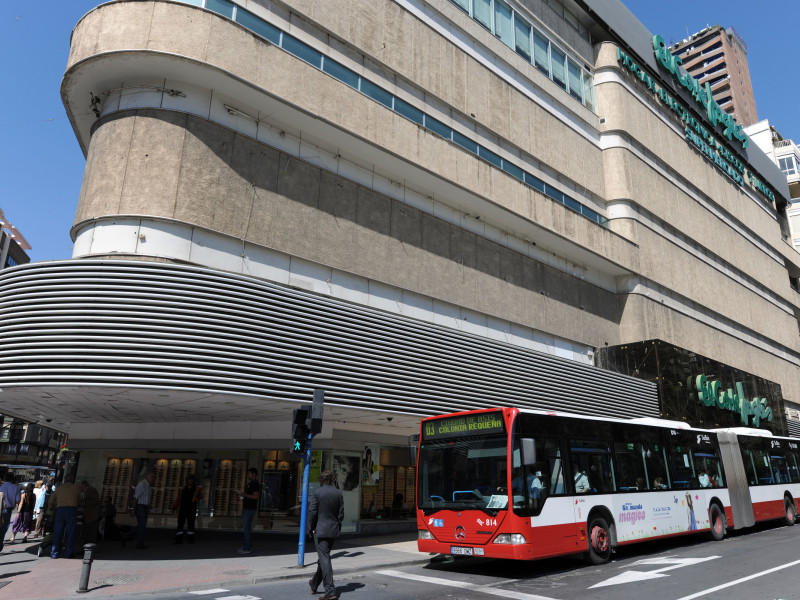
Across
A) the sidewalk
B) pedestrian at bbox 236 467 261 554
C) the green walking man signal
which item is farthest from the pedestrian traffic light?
pedestrian at bbox 236 467 261 554

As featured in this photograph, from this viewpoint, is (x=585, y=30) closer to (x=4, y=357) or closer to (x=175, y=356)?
(x=175, y=356)

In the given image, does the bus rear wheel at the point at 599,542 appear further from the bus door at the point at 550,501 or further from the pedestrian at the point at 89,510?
the pedestrian at the point at 89,510

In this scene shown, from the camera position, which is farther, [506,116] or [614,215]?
[614,215]

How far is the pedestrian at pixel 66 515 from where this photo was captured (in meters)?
12.1

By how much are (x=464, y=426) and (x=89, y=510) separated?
28.4 ft

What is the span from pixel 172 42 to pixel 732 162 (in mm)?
39093

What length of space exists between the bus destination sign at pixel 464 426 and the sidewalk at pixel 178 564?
284 centimetres

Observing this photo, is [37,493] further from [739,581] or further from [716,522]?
[716,522]

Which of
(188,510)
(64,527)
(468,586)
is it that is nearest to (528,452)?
(468,586)

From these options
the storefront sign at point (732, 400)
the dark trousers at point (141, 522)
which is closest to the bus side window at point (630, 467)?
the dark trousers at point (141, 522)

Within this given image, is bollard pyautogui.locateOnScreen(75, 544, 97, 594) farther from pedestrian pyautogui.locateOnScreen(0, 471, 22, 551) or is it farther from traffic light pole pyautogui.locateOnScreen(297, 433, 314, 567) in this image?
pedestrian pyautogui.locateOnScreen(0, 471, 22, 551)

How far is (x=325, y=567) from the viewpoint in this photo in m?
8.47

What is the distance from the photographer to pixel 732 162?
131 ft

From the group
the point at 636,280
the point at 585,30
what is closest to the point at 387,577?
the point at 636,280
